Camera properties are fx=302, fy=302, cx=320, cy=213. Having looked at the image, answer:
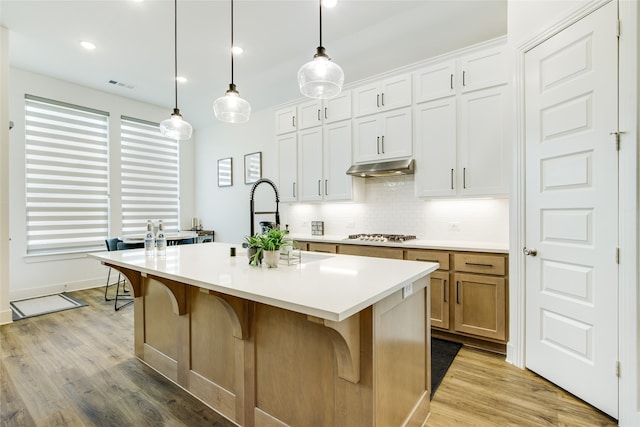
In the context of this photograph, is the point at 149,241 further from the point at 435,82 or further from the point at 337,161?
the point at 435,82

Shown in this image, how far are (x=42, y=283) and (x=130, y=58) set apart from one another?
3.45 m

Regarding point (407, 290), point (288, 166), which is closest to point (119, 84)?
point (288, 166)

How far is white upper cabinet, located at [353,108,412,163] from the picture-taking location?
3.36 m

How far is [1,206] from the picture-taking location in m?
3.35

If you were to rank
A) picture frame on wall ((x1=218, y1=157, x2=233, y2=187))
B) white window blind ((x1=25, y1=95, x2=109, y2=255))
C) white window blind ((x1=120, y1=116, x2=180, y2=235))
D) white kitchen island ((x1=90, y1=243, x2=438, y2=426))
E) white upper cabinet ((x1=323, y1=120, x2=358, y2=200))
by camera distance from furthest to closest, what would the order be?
picture frame on wall ((x1=218, y1=157, x2=233, y2=187)), white window blind ((x1=120, y1=116, x2=180, y2=235)), white window blind ((x1=25, y1=95, x2=109, y2=255)), white upper cabinet ((x1=323, y1=120, x2=358, y2=200)), white kitchen island ((x1=90, y1=243, x2=438, y2=426))

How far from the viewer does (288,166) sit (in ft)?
14.7

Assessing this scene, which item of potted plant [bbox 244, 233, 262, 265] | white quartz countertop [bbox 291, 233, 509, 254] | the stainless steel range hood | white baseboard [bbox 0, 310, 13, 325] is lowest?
white baseboard [bbox 0, 310, 13, 325]

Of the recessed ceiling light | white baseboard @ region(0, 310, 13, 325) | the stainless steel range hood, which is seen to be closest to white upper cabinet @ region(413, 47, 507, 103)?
the stainless steel range hood

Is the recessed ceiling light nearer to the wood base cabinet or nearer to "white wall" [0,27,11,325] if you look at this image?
"white wall" [0,27,11,325]

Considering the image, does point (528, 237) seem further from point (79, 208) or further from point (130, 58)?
point (79, 208)

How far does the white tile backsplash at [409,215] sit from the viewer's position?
3154mm

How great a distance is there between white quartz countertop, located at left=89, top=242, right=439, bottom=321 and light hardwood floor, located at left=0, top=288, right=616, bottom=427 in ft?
2.36

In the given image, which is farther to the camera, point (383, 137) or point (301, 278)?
point (383, 137)

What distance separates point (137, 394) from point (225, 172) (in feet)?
13.9
